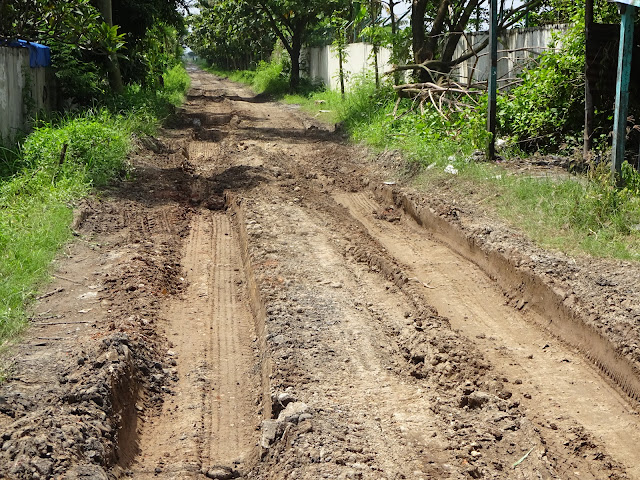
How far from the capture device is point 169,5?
1962cm

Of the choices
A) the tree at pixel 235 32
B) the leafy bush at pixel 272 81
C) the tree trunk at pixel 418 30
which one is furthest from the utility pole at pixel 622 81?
the tree at pixel 235 32

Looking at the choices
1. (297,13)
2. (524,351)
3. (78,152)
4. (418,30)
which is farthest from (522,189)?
(297,13)

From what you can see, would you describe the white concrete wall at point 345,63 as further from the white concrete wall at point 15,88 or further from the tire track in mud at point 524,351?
the tire track in mud at point 524,351

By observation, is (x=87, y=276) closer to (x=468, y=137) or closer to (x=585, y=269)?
(x=585, y=269)

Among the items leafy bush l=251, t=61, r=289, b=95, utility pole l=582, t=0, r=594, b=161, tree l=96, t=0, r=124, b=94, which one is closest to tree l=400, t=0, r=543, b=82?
utility pole l=582, t=0, r=594, b=161

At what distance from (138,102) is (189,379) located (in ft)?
44.0

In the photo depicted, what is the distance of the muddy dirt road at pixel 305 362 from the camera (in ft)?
13.0

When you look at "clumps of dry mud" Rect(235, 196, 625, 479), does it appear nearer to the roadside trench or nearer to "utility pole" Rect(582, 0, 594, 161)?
the roadside trench

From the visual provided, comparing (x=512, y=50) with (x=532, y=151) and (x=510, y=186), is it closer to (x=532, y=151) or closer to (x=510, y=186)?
(x=532, y=151)

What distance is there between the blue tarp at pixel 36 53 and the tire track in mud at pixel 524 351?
8.00 meters

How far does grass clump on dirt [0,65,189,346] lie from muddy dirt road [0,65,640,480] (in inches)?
10.3

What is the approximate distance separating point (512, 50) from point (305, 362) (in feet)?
28.1

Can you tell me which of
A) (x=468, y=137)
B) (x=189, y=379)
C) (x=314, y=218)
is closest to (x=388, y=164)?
(x=468, y=137)

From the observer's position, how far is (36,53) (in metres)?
13.0
